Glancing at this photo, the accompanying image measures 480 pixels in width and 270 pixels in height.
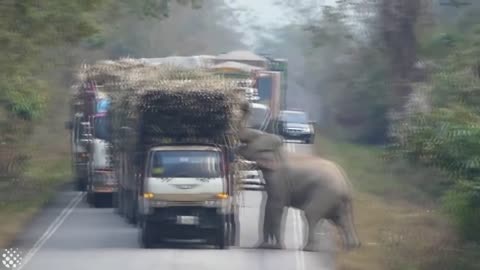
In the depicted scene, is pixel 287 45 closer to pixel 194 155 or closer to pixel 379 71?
pixel 379 71

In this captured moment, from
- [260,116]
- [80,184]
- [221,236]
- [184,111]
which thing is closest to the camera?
[221,236]

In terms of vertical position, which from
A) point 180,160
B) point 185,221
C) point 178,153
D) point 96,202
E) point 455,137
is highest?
point 455,137

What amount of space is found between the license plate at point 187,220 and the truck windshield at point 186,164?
0.69 metres

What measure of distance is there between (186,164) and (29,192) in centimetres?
924

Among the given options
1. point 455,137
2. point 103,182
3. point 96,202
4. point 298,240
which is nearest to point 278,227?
point 298,240

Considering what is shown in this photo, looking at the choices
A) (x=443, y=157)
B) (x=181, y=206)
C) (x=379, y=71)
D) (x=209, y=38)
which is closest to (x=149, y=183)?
(x=181, y=206)

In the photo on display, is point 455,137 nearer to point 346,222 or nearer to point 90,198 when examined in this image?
point 346,222

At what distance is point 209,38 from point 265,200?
1873 inches

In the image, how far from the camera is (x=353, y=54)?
3900cm

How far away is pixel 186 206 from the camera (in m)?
21.7

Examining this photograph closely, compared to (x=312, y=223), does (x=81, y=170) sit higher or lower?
lower

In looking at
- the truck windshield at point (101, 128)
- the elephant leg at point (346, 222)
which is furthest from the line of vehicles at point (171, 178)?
the elephant leg at point (346, 222)

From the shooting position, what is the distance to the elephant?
18.4 meters

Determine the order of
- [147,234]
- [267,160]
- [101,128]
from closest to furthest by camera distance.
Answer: [267,160], [147,234], [101,128]
